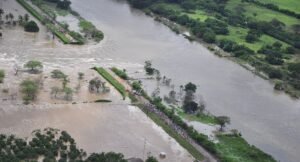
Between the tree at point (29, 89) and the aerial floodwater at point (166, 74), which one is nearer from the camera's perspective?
the aerial floodwater at point (166, 74)

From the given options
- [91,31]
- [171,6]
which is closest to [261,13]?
[171,6]

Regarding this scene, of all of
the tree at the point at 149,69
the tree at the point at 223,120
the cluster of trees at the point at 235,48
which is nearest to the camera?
the tree at the point at 223,120

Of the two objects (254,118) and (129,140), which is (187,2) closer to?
(254,118)

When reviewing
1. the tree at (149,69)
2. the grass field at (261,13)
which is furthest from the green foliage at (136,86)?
the grass field at (261,13)

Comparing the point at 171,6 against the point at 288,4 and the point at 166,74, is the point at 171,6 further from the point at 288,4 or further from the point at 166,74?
the point at 166,74

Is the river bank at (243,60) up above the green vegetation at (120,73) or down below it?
above

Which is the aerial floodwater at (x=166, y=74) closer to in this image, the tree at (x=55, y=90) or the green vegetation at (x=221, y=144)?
the green vegetation at (x=221, y=144)
